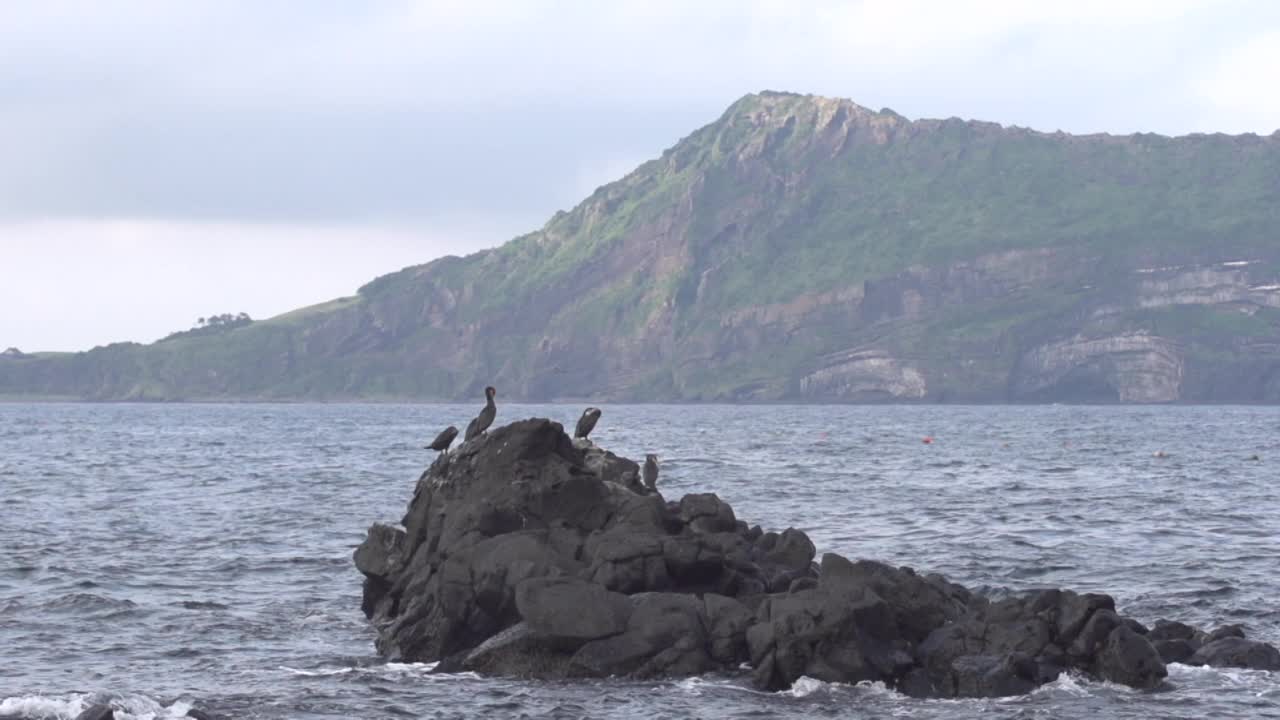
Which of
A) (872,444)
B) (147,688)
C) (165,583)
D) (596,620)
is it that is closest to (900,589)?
(596,620)

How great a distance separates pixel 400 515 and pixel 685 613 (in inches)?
1291

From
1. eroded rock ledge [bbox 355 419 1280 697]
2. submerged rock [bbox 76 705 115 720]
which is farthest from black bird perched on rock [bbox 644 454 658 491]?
submerged rock [bbox 76 705 115 720]

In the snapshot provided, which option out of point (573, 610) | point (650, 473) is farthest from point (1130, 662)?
point (650, 473)

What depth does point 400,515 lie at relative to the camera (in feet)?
207

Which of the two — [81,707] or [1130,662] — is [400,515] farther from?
[1130,662]

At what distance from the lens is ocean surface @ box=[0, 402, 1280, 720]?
29.3 metres

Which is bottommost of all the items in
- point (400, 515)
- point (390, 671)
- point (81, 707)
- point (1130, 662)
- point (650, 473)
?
point (390, 671)

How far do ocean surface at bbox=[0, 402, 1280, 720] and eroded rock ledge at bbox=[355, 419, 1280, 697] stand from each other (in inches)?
27.6

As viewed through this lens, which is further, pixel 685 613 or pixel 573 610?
pixel 685 613

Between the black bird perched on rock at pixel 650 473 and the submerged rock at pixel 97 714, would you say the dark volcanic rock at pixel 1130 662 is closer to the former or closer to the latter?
the black bird perched on rock at pixel 650 473

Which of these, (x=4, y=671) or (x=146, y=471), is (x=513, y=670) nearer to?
(x=4, y=671)

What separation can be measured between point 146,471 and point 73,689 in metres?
69.1

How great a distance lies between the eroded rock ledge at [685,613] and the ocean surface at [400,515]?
70 centimetres

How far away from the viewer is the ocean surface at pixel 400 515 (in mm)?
29266
